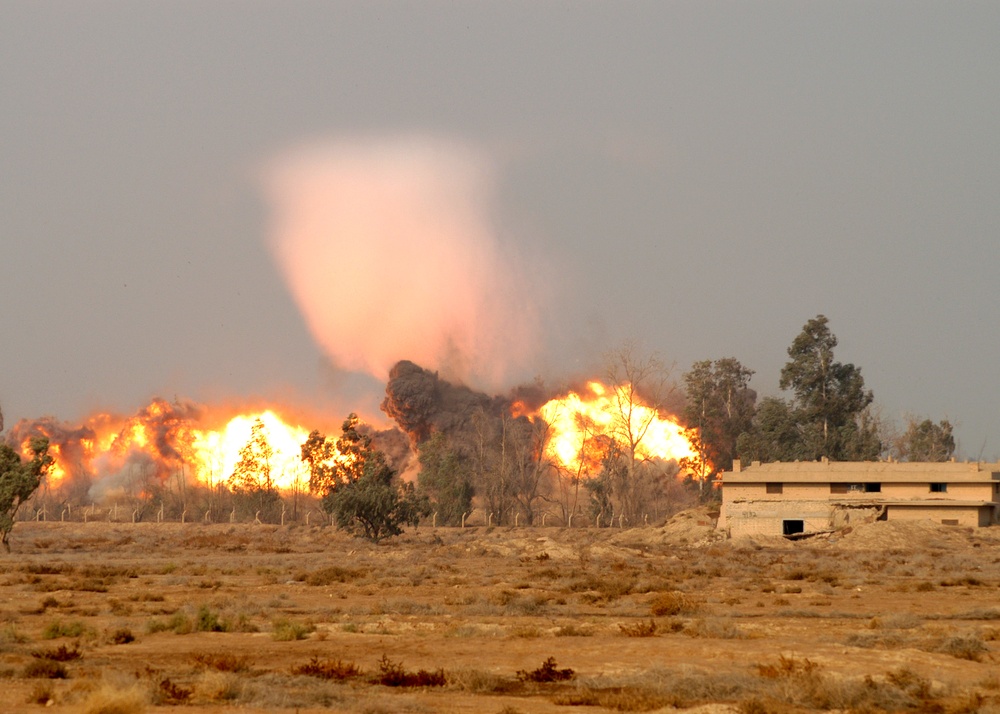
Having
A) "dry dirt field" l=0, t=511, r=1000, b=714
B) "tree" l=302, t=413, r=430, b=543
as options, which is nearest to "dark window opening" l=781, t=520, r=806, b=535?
"dry dirt field" l=0, t=511, r=1000, b=714

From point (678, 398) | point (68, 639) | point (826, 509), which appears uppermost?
point (678, 398)

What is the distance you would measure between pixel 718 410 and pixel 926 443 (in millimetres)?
30405

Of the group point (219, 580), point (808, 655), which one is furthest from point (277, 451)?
point (808, 655)

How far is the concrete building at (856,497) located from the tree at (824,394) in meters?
28.8

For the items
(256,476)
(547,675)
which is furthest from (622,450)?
(547,675)

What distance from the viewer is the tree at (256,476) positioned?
126 m

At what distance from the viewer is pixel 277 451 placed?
143 meters

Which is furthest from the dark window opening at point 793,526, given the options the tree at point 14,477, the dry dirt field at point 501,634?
the tree at point 14,477

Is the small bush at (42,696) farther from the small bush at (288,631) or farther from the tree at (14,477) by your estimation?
the tree at (14,477)

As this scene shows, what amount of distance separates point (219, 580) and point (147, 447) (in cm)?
11571

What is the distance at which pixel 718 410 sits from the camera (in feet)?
419

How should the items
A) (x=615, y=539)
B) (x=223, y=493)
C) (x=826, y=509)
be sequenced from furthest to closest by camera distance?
1. (x=223, y=493)
2. (x=615, y=539)
3. (x=826, y=509)

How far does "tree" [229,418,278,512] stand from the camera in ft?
412

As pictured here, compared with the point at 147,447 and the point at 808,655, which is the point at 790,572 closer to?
the point at 808,655
